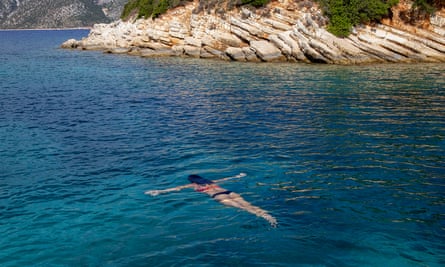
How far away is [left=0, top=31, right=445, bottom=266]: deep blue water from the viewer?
34.2 feet

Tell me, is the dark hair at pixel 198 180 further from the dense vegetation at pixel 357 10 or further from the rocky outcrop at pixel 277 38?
the dense vegetation at pixel 357 10

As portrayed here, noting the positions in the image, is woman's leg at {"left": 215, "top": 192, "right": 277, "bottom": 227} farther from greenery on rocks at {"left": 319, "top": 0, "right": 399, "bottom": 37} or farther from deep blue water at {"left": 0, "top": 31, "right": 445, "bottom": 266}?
greenery on rocks at {"left": 319, "top": 0, "right": 399, "bottom": 37}

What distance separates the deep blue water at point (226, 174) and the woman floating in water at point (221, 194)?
0.26m

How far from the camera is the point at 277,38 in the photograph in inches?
2079

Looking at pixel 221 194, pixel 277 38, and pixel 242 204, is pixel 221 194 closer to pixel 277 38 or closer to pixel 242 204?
pixel 242 204

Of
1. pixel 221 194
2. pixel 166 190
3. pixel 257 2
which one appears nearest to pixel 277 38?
pixel 257 2

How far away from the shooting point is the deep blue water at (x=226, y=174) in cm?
1042

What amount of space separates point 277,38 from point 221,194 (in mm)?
41896

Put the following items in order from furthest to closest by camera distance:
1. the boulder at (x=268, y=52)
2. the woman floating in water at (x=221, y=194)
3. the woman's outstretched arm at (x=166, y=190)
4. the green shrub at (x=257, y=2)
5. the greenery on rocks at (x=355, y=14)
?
the green shrub at (x=257, y=2) < the boulder at (x=268, y=52) < the greenery on rocks at (x=355, y=14) < the woman's outstretched arm at (x=166, y=190) < the woman floating in water at (x=221, y=194)

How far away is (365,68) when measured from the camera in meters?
44.5

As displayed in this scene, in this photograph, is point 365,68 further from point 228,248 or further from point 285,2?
point 228,248

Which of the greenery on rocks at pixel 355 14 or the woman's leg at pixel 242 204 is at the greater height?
the greenery on rocks at pixel 355 14

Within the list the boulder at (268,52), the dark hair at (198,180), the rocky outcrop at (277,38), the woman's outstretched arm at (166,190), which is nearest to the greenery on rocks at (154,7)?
the rocky outcrop at (277,38)

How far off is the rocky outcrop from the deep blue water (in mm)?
16104
